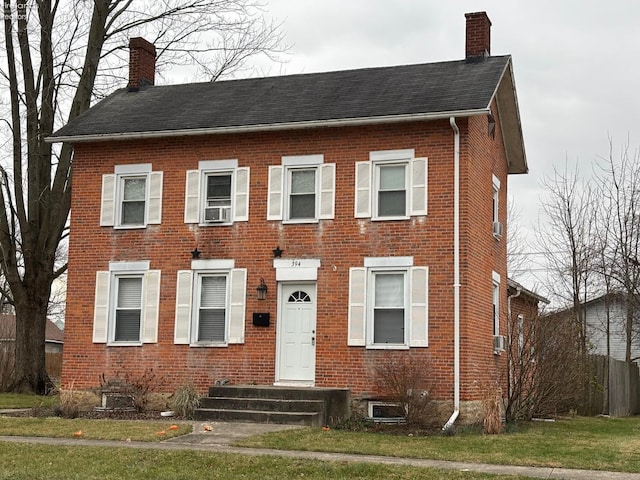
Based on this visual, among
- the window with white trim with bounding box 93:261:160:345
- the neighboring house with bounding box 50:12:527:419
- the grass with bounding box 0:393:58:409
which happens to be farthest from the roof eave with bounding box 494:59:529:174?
the grass with bounding box 0:393:58:409

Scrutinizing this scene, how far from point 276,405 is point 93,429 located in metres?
3.45

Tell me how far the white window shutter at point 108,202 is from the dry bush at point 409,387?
701 cm

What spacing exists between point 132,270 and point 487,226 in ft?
25.9

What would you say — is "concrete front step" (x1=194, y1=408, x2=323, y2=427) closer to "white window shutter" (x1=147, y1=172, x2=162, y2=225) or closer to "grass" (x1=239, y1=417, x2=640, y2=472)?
"grass" (x1=239, y1=417, x2=640, y2=472)

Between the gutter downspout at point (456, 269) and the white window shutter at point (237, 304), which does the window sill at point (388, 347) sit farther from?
the white window shutter at point (237, 304)

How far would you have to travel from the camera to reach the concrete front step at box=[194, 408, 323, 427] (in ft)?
52.1

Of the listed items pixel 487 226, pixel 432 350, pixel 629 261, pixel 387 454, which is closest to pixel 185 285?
pixel 432 350

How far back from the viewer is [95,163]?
20.0 m

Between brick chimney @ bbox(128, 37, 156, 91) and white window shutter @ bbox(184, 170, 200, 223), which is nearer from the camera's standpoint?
white window shutter @ bbox(184, 170, 200, 223)

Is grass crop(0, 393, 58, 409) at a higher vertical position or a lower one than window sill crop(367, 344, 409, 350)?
lower

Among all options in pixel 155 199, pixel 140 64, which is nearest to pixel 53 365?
pixel 140 64

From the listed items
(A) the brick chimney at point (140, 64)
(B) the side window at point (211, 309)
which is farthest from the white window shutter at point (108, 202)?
(A) the brick chimney at point (140, 64)

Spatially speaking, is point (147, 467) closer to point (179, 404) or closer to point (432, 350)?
point (179, 404)

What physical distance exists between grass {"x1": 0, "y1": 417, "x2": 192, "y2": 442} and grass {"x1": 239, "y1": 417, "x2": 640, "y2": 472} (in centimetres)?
166
